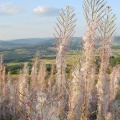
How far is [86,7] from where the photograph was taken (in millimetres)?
9195

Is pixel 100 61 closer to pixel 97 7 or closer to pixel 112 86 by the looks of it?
pixel 97 7

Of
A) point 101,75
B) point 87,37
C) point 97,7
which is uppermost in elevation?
point 97,7

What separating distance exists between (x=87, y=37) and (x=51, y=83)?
25053mm

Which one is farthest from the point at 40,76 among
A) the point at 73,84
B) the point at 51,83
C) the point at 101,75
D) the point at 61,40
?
the point at 73,84

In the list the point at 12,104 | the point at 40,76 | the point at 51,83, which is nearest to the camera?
the point at 12,104

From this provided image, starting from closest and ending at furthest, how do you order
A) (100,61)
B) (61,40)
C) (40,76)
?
(61,40), (100,61), (40,76)

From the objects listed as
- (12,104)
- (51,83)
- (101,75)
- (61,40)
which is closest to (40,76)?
(51,83)

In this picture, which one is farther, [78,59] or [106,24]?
[106,24]

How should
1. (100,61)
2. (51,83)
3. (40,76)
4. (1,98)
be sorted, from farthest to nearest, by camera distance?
(51,83) < (40,76) < (1,98) < (100,61)

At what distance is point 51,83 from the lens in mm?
33781

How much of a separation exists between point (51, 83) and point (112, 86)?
11920 millimetres

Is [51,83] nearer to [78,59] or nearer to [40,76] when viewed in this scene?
[40,76]

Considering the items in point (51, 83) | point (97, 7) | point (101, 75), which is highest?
point (97, 7)

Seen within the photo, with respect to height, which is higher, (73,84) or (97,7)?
(97,7)
